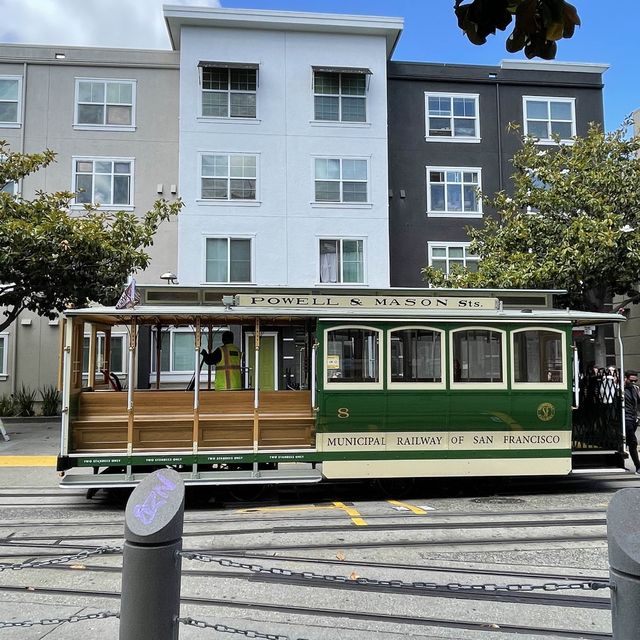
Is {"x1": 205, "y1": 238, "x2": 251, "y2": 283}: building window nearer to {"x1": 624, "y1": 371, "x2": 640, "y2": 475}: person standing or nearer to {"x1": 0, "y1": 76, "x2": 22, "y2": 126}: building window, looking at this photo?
{"x1": 0, "y1": 76, "x2": 22, "y2": 126}: building window

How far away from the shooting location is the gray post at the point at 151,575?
305cm

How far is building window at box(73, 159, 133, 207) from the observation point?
19.1m

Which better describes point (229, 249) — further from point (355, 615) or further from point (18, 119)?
point (355, 615)

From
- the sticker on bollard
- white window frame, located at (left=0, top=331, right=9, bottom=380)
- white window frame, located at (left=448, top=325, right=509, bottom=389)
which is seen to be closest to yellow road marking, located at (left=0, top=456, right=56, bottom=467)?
white window frame, located at (left=0, top=331, right=9, bottom=380)

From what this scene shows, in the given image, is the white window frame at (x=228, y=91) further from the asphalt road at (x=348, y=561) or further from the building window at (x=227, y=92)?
the asphalt road at (x=348, y=561)

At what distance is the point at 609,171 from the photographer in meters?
14.7

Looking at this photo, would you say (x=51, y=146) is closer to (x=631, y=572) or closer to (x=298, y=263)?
(x=298, y=263)

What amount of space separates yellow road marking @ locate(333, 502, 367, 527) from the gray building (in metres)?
12.4

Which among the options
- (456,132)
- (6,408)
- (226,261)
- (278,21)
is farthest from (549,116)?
(6,408)

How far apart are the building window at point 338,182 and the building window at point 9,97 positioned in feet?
32.6

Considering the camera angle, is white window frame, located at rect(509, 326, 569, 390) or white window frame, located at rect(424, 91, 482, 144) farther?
white window frame, located at rect(424, 91, 482, 144)

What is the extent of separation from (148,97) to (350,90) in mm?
6680

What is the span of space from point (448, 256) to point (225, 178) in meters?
7.87

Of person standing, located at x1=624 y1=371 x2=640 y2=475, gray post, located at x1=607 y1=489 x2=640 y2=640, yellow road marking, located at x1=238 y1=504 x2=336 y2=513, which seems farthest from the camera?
person standing, located at x1=624 y1=371 x2=640 y2=475
